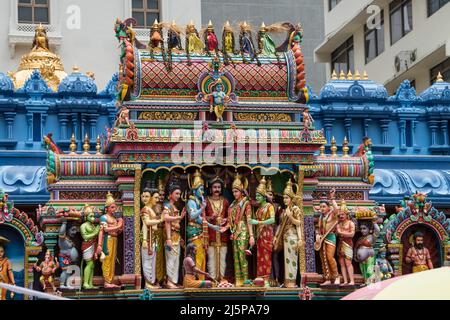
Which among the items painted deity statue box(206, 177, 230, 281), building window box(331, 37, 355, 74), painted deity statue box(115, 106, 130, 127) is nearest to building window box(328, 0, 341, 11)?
building window box(331, 37, 355, 74)

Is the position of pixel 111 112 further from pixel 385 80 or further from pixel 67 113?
pixel 385 80

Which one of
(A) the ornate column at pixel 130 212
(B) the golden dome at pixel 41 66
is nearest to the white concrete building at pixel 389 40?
(B) the golden dome at pixel 41 66

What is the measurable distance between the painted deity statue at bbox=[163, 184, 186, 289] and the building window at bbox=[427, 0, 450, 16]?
17.7 meters

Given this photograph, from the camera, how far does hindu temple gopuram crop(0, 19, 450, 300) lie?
28.1m

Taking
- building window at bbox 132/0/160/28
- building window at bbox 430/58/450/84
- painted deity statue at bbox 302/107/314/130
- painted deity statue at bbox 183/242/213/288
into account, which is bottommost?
painted deity statue at bbox 183/242/213/288

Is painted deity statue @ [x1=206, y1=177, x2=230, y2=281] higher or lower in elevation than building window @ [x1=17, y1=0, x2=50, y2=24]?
lower

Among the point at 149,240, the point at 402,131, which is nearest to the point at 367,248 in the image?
the point at 149,240

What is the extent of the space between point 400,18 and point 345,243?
1931 centimetres

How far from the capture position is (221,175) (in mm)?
28656

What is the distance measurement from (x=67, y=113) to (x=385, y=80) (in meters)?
16.2

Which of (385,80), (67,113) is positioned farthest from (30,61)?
(385,80)

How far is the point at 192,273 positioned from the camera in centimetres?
2803

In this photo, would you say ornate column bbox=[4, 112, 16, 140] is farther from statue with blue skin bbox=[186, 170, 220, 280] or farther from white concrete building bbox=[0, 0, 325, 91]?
white concrete building bbox=[0, 0, 325, 91]

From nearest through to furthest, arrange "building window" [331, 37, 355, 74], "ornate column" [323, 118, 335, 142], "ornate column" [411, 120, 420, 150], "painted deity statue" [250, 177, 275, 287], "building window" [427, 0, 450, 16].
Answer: "painted deity statue" [250, 177, 275, 287]
"ornate column" [323, 118, 335, 142]
"ornate column" [411, 120, 420, 150]
"building window" [427, 0, 450, 16]
"building window" [331, 37, 355, 74]
